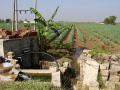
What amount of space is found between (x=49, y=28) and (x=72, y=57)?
1.87 meters

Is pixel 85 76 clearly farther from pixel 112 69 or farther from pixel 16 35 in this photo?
pixel 16 35

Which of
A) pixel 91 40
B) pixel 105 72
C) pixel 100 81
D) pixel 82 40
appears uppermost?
pixel 105 72

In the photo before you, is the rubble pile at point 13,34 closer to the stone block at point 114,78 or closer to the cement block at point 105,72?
the cement block at point 105,72

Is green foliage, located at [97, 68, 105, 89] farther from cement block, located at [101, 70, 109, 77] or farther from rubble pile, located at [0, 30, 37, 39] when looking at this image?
rubble pile, located at [0, 30, 37, 39]

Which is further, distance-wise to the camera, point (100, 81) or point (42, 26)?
point (42, 26)

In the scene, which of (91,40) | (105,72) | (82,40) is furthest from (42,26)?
(91,40)

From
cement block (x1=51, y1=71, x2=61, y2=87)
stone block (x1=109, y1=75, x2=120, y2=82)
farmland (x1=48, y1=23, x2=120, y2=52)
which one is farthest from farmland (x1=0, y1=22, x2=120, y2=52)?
cement block (x1=51, y1=71, x2=61, y2=87)

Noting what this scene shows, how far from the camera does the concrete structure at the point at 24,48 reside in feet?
44.2

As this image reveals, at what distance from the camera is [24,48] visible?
15164mm

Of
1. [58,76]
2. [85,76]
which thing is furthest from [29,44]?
[58,76]

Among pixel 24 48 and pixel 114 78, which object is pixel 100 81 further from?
pixel 24 48

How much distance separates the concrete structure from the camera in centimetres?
1346

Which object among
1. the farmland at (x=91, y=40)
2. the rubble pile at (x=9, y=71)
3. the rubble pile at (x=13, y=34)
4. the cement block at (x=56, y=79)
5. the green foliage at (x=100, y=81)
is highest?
the rubble pile at (x=13, y=34)

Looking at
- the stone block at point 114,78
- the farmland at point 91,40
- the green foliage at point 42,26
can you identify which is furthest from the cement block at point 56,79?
the farmland at point 91,40
